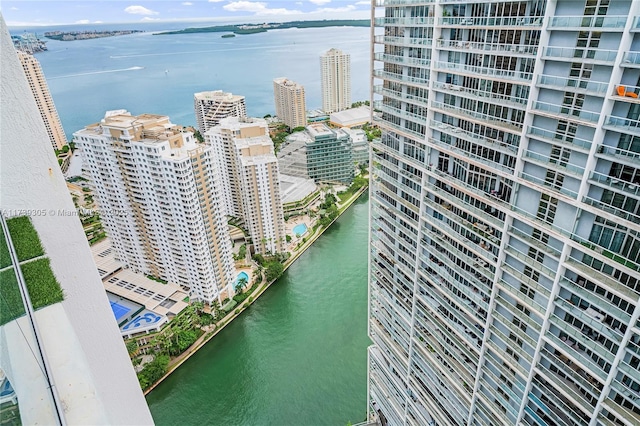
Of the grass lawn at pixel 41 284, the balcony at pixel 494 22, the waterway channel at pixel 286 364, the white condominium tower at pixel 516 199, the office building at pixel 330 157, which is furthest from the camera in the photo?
the office building at pixel 330 157

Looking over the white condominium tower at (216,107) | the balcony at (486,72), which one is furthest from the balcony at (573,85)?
the white condominium tower at (216,107)

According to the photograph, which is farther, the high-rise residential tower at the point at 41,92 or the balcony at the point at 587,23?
the high-rise residential tower at the point at 41,92

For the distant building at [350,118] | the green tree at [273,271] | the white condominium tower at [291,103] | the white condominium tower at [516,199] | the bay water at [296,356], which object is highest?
the white condominium tower at [516,199]

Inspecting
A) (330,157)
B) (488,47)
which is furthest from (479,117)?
(330,157)

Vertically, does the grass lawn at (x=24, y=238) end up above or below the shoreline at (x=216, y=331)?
above

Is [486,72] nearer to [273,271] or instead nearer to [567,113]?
[567,113]

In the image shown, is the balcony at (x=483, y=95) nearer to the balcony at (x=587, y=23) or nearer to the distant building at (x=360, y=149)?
the balcony at (x=587, y=23)

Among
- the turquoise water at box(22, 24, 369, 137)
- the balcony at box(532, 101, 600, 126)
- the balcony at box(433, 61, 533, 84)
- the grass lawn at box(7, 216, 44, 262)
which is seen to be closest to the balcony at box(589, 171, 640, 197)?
the balcony at box(532, 101, 600, 126)
